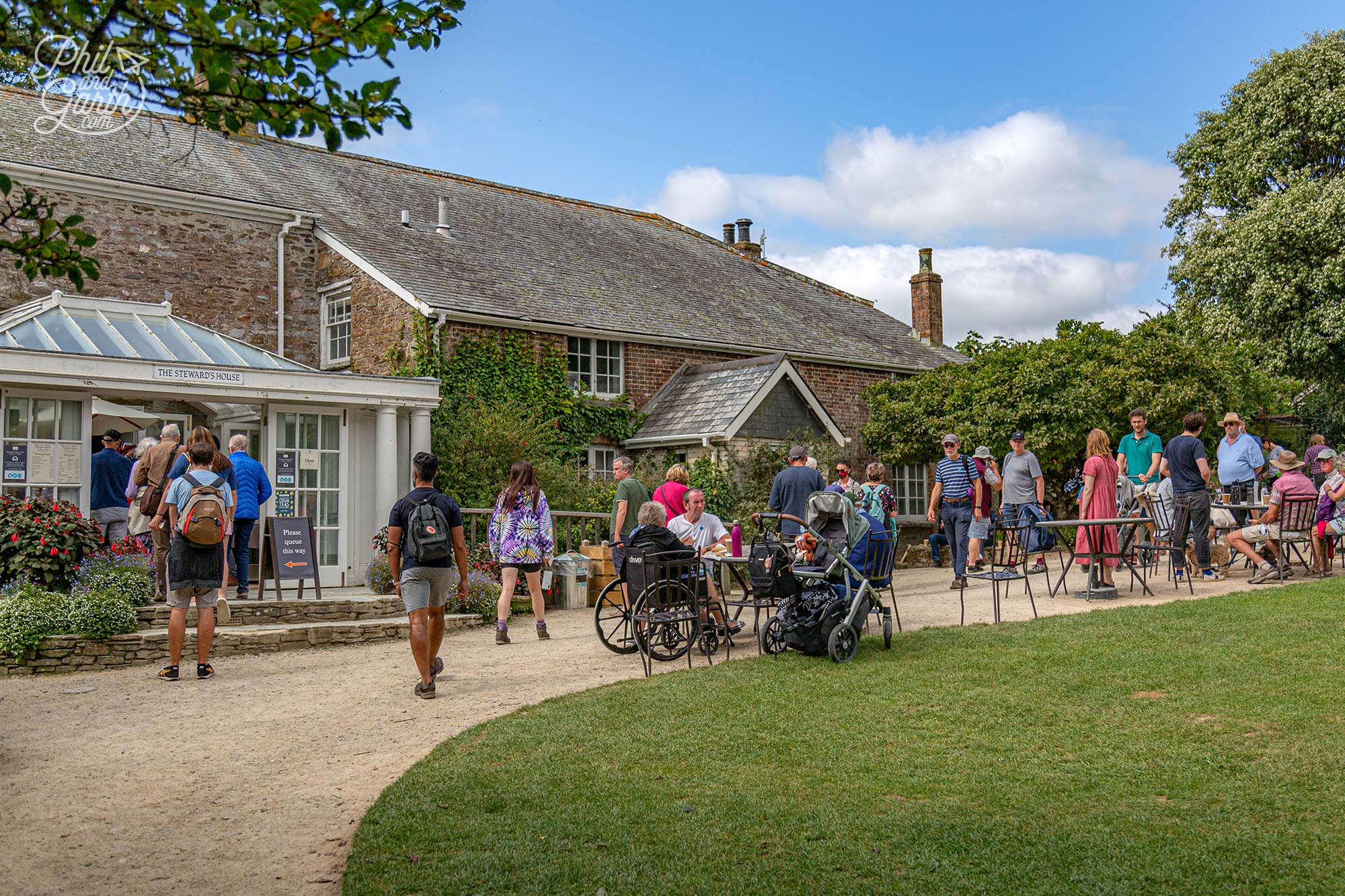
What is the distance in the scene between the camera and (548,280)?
2050cm

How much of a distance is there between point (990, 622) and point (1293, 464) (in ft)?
14.2

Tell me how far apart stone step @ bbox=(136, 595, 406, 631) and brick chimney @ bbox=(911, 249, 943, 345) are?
18.7 meters

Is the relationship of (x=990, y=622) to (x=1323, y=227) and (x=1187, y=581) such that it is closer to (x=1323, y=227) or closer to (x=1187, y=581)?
(x=1187, y=581)

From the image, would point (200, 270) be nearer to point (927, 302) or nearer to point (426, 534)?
point (426, 534)

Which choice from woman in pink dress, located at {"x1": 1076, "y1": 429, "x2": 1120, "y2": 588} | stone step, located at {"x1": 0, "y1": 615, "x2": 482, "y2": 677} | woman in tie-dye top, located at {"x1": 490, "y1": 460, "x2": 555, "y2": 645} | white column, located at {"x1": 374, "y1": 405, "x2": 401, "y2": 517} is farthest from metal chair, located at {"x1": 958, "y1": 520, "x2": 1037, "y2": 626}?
white column, located at {"x1": 374, "y1": 405, "x2": 401, "y2": 517}

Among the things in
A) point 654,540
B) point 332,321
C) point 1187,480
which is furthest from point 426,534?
point 332,321

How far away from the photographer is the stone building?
1723 centimetres

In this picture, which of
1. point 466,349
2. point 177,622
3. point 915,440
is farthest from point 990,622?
point 915,440

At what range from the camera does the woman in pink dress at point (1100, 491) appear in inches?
445

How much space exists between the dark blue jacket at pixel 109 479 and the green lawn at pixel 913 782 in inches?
282

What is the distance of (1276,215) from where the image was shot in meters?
25.5

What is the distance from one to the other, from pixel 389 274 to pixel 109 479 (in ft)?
21.1

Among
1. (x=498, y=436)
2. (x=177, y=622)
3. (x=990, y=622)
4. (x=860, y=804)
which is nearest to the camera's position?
(x=860, y=804)

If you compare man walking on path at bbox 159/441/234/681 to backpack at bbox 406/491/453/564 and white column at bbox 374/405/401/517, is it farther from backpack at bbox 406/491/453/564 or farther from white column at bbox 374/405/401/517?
white column at bbox 374/405/401/517
